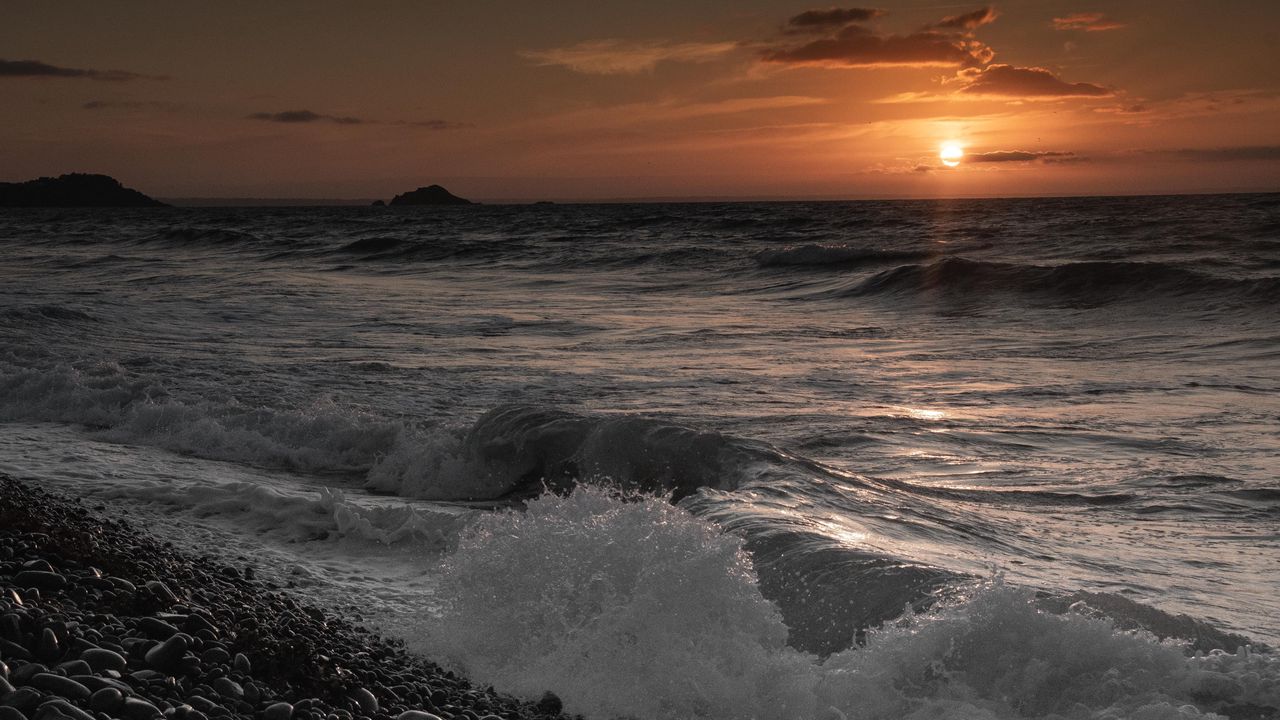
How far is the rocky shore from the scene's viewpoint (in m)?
3.25

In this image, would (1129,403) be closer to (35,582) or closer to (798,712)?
(798,712)

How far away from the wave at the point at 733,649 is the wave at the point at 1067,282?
15894mm

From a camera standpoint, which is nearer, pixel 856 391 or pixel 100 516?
pixel 100 516

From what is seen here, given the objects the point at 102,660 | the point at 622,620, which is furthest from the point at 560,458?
the point at 102,660

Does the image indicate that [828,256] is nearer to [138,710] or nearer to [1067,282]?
[1067,282]

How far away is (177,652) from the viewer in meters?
3.65

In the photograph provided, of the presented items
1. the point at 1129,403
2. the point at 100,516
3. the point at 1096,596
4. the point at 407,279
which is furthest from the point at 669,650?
the point at 407,279

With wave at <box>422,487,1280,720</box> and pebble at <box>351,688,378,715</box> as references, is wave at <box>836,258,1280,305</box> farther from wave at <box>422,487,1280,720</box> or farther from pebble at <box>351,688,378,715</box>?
pebble at <box>351,688,378,715</box>

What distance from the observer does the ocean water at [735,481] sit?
3.89 metres

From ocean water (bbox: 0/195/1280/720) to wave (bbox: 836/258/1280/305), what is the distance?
191 mm

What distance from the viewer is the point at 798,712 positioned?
368cm

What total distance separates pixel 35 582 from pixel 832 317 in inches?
622

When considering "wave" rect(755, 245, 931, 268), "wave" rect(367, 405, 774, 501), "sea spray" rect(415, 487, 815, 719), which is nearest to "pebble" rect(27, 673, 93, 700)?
"sea spray" rect(415, 487, 815, 719)

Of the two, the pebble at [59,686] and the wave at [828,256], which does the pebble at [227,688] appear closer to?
the pebble at [59,686]
